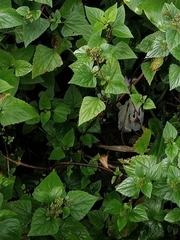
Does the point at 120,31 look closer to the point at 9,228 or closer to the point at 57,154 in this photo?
the point at 57,154

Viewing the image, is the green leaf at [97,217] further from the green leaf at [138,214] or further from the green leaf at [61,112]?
the green leaf at [61,112]

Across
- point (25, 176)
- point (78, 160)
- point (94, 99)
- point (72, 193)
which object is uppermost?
point (94, 99)

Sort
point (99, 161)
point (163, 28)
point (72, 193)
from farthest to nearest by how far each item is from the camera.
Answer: point (99, 161), point (163, 28), point (72, 193)

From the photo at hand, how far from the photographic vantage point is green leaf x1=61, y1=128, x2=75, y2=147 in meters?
1.56

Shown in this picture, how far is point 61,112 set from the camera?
5.08 ft

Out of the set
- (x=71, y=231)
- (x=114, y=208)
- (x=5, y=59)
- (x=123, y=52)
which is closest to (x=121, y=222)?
(x=114, y=208)

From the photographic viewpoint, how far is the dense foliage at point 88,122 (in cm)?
130

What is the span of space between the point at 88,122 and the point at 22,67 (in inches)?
11.9

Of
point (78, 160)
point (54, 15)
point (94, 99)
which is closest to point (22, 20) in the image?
point (54, 15)

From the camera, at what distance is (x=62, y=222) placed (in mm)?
1317

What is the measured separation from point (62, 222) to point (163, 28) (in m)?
0.65

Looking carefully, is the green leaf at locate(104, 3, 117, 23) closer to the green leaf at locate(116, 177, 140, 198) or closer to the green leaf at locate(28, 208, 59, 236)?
the green leaf at locate(116, 177, 140, 198)

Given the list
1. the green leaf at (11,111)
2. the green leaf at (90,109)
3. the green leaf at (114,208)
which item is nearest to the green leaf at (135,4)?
the green leaf at (90,109)

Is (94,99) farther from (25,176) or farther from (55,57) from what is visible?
(25,176)
